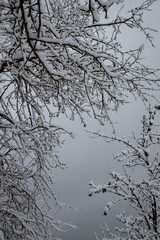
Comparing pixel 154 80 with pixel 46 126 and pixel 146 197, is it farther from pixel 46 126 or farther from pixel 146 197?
pixel 146 197

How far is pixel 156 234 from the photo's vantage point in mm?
5770

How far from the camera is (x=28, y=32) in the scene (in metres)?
2.03

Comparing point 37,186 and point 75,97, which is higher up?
point 75,97

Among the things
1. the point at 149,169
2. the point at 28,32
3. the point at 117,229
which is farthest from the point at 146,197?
the point at 28,32

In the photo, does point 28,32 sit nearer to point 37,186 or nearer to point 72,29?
point 72,29

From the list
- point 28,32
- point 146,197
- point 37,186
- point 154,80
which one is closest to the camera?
point 28,32

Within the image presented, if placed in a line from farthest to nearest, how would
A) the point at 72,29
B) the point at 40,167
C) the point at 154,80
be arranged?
the point at 40,167 → the point at 154,80 → the point at 72,29

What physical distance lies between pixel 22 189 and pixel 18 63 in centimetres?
236

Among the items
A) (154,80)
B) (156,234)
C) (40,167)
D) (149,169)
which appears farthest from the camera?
(149,169)

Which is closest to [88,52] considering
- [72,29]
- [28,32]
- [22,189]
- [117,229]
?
[72,29]

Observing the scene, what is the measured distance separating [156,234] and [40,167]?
3.72 m

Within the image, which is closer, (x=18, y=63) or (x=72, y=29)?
(x=72, y=29)

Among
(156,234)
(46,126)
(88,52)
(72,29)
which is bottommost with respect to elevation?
(156,234)

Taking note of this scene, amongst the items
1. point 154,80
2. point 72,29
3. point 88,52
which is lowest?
point 88,52
